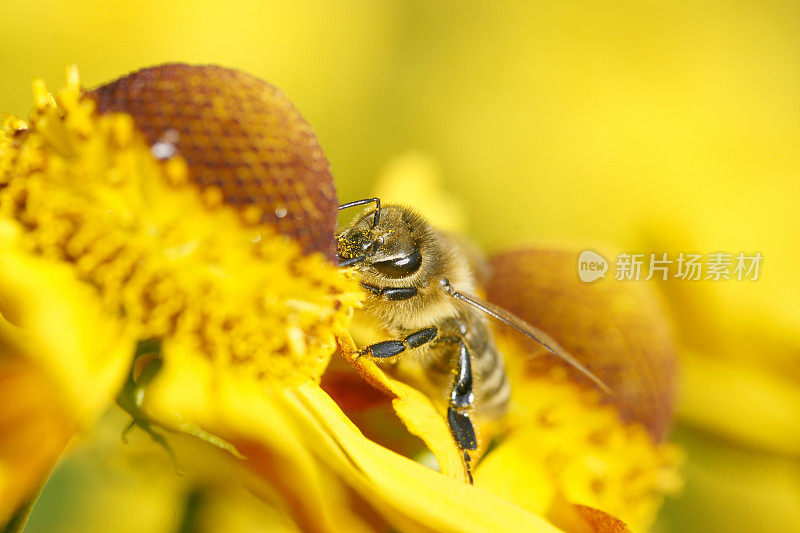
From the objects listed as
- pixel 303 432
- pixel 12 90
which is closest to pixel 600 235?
pixel 12 90

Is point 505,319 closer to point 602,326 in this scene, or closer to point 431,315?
point 431,315

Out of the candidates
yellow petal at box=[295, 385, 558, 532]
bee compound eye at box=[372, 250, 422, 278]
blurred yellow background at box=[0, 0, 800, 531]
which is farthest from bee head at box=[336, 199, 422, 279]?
blurred yellow background at box=[0, 0, 800, 531]

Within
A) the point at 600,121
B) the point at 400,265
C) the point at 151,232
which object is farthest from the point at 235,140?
the point at 600,121

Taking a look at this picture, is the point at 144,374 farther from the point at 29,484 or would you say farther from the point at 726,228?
the point at 726,228

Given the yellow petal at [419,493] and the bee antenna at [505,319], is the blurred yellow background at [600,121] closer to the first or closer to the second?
the bee antenna at [505,319]

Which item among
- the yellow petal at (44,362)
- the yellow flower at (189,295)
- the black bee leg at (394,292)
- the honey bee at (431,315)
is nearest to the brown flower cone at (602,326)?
the honey bee at (431,315)

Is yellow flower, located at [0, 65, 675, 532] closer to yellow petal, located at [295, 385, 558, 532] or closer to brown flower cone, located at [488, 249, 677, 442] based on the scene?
yellow petal, located at [295, 385, 558, 532]
